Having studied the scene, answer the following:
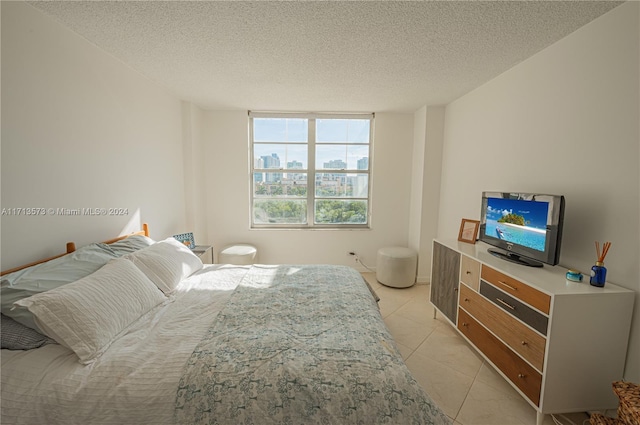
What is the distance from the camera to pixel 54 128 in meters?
1.79

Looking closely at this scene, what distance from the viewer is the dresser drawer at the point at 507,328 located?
1636mm

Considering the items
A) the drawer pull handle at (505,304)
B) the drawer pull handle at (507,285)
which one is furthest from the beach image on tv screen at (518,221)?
the drawer pull handle at (505,304)

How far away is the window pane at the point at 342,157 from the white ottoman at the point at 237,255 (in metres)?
1.63

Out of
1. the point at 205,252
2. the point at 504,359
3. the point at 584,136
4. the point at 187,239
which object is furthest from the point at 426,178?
the point at 187,239

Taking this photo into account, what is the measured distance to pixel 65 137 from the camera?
1.87m

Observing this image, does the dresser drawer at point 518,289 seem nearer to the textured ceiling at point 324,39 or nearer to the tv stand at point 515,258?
the tv stand at point 515,258

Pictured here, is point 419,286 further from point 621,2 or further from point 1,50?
point 1,50

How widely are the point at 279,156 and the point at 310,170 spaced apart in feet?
1.70

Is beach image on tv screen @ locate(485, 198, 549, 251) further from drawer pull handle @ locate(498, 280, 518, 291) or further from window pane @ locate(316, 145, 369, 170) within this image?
window pane @ locate(316, 145, 369, 170)

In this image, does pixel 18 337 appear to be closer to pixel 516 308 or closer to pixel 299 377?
pixel 299 377

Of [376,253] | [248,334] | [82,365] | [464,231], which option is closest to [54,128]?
[82,365]

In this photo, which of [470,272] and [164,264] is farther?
[470,272]

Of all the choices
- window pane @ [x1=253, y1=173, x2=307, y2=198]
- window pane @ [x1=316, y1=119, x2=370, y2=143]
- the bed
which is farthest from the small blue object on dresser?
window pane @ [x1=316, y1=119, x2=370, y2=143]

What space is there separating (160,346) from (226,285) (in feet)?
2.64
